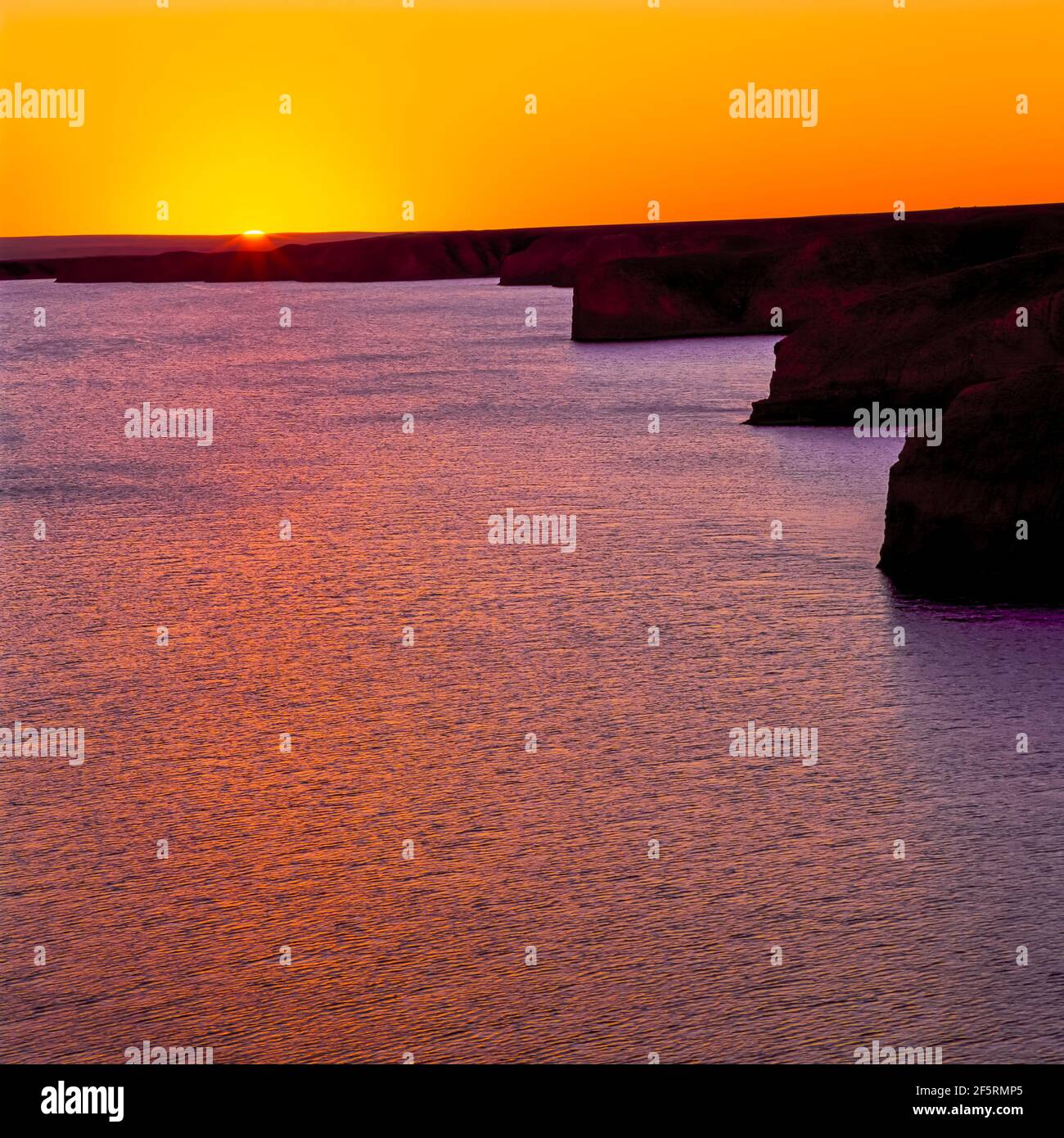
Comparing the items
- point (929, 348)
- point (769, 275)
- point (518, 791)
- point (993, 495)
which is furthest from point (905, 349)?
point (769, 275)

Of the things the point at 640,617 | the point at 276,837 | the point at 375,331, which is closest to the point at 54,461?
the point at 640,617

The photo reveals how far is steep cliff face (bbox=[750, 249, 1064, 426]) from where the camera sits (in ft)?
109

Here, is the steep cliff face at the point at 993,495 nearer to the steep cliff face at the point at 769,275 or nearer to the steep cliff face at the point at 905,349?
the steep cliff face at the point at 905,349

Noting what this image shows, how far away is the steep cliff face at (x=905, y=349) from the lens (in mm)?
33188

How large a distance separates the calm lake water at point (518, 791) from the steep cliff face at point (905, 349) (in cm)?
830

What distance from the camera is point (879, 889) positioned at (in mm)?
9125

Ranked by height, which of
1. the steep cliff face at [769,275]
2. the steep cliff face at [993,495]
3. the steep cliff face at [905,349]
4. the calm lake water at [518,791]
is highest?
the steep cliff face at [769,275]

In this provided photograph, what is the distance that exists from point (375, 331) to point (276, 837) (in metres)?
83.4

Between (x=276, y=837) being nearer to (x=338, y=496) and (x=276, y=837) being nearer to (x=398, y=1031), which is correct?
(x=398, y=1031)

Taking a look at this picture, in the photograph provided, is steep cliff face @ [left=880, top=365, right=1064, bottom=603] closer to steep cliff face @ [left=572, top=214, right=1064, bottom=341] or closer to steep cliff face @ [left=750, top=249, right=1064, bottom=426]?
steep cliff face @ [left=750, top=249, right=1064, bottom=426]

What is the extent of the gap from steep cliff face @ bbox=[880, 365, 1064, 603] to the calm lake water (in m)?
0.74

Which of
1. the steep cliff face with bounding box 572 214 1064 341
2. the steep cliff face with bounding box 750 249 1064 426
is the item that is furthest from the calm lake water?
the steep cliff face with bounding box 572 214 1064 341

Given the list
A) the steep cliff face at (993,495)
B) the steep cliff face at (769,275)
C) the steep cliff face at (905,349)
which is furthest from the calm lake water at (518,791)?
the steep cliff face at (769,275)

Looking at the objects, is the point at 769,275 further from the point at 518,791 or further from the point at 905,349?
the point at 518,791
